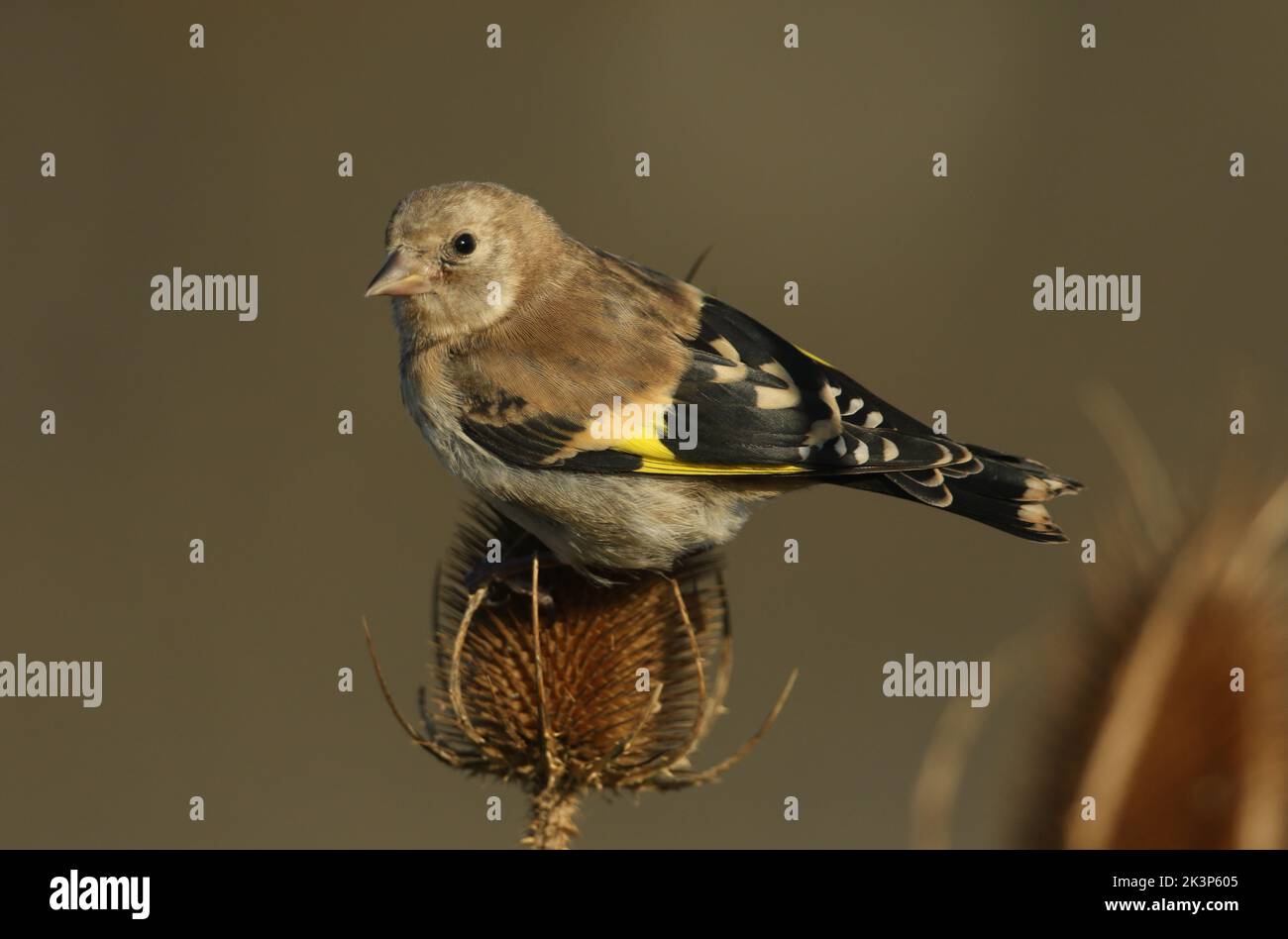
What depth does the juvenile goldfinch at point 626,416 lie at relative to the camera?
4.54 m

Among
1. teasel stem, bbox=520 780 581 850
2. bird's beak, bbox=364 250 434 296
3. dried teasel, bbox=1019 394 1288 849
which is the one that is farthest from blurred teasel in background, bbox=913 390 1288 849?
bird's beak, bbox=364 250 434 296

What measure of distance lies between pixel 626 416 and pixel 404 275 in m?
0.97

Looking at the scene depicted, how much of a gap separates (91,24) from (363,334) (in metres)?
3.78

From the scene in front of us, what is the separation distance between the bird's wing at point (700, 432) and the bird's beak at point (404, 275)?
20.0 inches

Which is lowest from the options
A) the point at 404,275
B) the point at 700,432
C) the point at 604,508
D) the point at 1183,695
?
the point at 1183,695

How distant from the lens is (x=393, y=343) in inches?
424

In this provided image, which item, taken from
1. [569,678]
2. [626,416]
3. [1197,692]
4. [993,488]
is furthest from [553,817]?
[1197,692]

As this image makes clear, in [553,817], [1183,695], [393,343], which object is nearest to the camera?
[1183,695]

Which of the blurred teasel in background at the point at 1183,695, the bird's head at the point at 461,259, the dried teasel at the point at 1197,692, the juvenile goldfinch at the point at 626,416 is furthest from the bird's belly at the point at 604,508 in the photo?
the dried teasel at the point at 1197,692

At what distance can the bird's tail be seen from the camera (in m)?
4.55

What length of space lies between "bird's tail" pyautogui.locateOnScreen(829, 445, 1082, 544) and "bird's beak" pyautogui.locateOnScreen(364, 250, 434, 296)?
5.37ft

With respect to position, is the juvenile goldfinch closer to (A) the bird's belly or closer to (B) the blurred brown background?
(A) the bird's belly

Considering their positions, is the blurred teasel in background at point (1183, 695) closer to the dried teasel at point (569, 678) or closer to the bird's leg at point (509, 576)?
the dried teasel at point (569, 678)

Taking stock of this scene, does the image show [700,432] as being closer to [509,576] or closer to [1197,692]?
[509,576]
